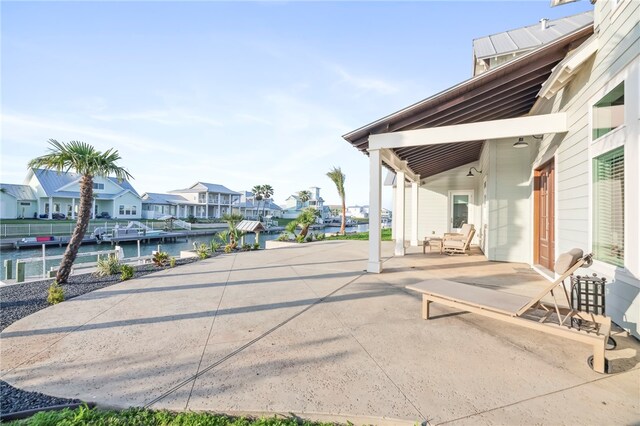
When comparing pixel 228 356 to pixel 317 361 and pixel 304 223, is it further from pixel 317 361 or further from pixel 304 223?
pixel 304 223

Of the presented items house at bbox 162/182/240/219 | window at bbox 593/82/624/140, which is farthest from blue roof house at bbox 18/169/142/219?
window at bbox 593/82/624/140

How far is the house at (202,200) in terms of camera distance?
5272 centimetres

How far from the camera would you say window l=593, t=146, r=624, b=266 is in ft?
12.1

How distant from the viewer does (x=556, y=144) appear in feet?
19.6

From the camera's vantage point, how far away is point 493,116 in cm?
779

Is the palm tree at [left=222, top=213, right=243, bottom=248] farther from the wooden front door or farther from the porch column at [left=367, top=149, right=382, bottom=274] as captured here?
the wooden front door

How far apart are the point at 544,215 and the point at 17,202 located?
4688 cm

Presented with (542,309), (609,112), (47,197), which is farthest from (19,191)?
(609,112)

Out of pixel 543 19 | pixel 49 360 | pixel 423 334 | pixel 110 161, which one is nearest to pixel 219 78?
pixel 110 161

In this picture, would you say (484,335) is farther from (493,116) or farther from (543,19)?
(543,19)

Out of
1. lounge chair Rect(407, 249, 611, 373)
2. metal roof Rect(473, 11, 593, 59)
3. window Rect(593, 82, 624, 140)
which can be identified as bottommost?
lounge chair Rect(407, 249, 611, 373)

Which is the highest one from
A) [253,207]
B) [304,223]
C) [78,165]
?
[253,207]

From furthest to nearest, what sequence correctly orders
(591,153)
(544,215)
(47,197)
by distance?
(47,197) < (544,215) < (591,153)

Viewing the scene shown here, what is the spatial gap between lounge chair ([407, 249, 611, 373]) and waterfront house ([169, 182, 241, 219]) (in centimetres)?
5389
